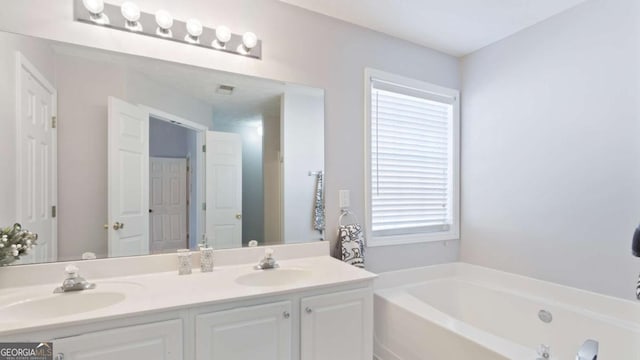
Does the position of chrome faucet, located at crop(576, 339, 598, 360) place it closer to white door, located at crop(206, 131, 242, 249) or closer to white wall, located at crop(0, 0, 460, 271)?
white wall, located at crop(0, 0, 460, 271)

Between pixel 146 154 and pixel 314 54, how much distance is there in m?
1.25

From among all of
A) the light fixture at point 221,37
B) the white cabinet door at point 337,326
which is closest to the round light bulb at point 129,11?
the light fixture at point 221,37

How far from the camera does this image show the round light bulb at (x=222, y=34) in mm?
1751

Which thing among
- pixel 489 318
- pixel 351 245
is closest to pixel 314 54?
pixel 351 245

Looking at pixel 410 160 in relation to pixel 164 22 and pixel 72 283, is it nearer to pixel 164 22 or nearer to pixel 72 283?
pixel 164 22

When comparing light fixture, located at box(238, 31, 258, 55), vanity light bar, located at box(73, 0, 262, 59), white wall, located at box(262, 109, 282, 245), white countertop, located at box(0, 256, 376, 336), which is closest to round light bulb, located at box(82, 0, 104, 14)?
vanity light bar, located at box(73, 0, 262, 59)

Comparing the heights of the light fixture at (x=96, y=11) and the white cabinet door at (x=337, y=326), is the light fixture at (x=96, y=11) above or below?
above

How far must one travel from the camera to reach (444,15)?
210 centimetres

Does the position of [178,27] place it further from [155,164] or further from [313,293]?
[313,293]

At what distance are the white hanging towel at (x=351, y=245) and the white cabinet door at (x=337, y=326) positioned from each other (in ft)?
1.50

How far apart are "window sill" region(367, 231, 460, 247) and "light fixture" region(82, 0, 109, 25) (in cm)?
210

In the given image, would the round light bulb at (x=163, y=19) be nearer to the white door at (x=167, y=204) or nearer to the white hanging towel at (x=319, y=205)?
the white door at (x=167, y=204)

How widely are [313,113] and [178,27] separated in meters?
0.94

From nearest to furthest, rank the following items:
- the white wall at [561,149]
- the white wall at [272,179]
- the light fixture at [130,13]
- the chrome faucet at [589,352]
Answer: the chrome faucet at [589,352]
the light fixture at [130,13]
the white wall at [561,149]
the white wall at [272,179]
